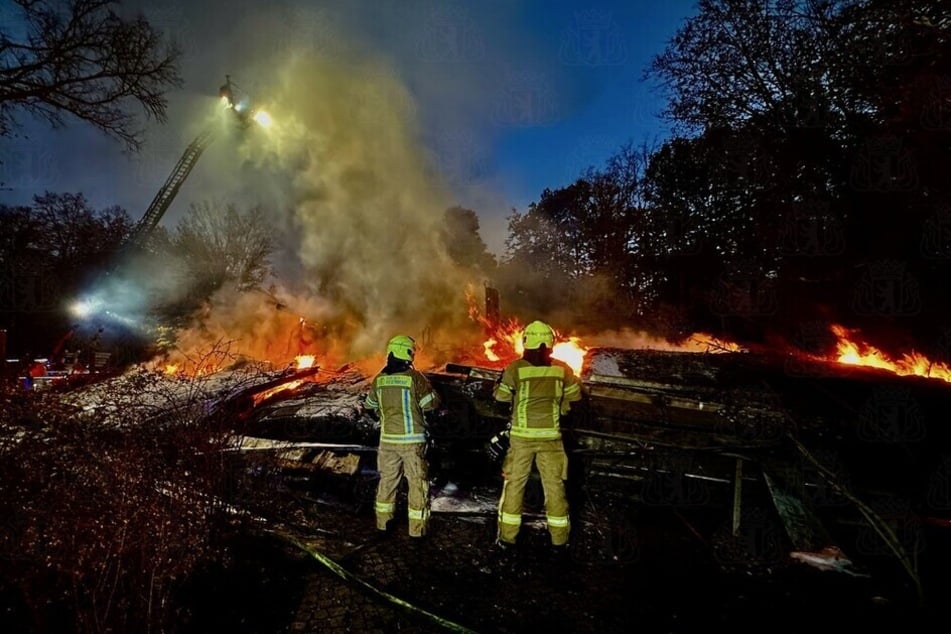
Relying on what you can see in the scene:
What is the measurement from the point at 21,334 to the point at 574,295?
28459mm

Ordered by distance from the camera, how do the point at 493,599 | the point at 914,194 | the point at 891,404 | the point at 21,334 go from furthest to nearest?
the point at 21,334 < the point at 914,194 < the point at 891,404 < the point at 493,599

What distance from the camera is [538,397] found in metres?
4.62

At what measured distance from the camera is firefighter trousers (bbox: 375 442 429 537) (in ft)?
15.2

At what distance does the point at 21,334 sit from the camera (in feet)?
70.6

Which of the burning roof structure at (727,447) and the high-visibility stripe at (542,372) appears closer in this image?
the high-visibility stripe at (542,372)

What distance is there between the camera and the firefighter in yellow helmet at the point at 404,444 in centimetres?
466

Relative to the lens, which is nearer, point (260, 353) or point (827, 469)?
point (827, 469)

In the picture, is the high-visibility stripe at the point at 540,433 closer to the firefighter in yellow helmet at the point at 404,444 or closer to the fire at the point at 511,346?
the firefighter in yellow helmet at the point at 404,444

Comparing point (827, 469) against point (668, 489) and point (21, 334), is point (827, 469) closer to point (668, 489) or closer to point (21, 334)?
point (668, 489)

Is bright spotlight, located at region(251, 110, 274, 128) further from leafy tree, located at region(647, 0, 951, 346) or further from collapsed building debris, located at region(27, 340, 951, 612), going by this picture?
leafy tree, located at region(647, 0, 951, 346)

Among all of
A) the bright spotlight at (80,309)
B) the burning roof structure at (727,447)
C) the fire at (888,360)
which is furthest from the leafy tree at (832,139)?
the bright spotlight at (80,309)

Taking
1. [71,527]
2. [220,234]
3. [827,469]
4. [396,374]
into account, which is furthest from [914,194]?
[220,234]

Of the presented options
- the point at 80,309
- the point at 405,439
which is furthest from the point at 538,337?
the point at 80,309

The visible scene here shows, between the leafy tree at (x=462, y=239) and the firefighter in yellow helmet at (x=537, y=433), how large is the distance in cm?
1006
